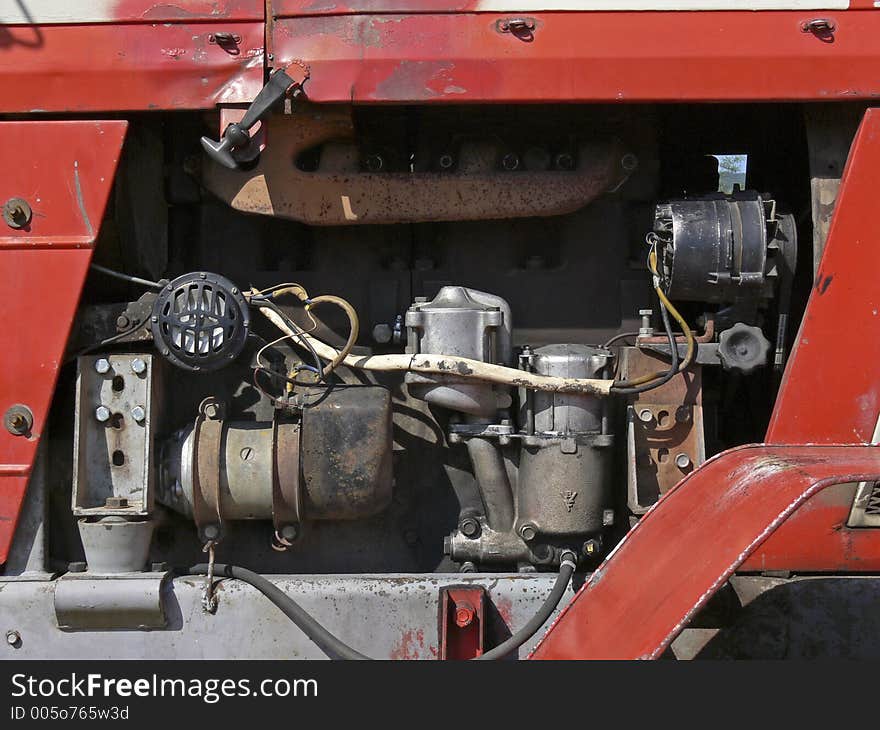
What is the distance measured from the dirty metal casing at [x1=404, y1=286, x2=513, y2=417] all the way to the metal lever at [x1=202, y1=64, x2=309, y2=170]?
519 mm

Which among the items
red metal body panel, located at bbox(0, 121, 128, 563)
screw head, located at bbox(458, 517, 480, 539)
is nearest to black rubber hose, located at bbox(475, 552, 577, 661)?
screw head, located at bbox(458, 517, 480, 539)

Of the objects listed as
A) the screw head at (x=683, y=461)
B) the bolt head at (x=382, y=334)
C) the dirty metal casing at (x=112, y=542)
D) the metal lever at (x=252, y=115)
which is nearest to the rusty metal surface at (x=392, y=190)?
the metal lever at (x=252, y=115)

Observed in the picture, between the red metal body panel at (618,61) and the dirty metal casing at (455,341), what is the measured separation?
0.45 m

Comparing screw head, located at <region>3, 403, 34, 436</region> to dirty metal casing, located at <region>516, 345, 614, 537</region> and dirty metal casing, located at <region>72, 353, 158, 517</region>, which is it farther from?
dirty metal casing, located at <region>516, 345, 614, 537</region>

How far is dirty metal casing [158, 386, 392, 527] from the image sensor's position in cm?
201

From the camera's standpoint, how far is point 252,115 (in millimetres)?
1871

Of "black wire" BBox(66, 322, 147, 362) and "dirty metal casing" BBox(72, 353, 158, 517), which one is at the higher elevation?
"black wire" BBox(66, 322, 147, 362)

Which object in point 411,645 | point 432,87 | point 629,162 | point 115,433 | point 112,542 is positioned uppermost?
point 432,87

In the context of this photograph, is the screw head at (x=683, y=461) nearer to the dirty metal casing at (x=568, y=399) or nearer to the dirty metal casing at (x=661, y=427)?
the dirty metal casing at (x=661, y=427)

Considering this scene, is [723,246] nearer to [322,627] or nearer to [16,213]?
[322,627]

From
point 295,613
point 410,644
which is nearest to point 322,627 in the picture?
point 295,613

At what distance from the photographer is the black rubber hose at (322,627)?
1.84m

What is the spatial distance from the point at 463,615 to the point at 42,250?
119 centimetres

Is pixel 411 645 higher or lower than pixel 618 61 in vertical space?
lower
